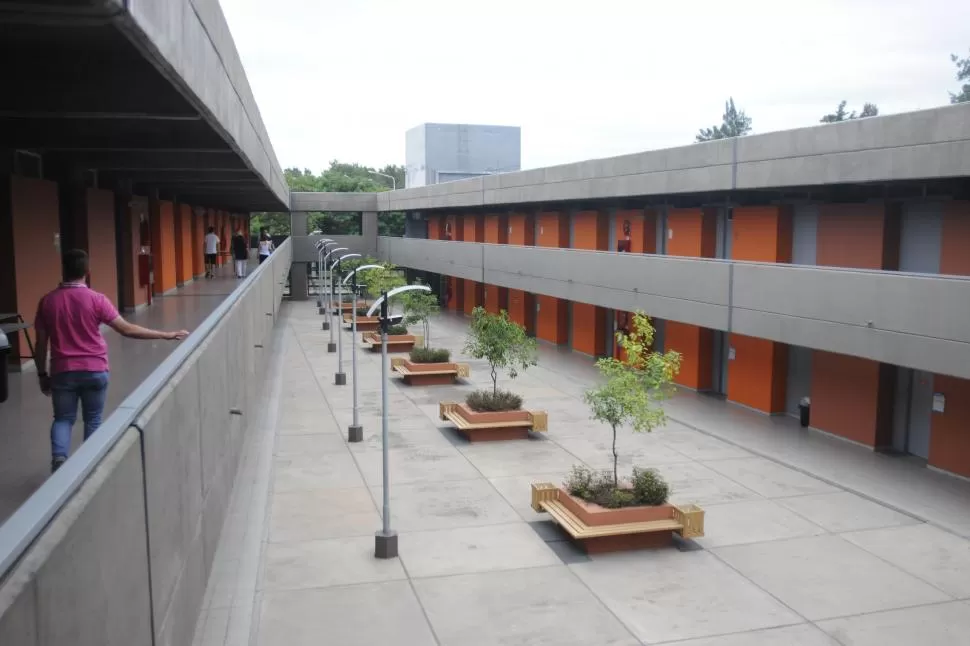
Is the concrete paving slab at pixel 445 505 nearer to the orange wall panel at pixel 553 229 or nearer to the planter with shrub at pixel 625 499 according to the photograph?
the planter with shrub at pixel 625 499

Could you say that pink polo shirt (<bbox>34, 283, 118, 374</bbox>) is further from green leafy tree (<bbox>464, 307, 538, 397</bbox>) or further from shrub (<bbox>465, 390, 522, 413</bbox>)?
green leafy tree (<bbox>464, 307, 538, 397</bbox>)

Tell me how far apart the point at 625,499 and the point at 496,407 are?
7.42 meters

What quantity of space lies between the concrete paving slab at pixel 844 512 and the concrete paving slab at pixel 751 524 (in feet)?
0.85

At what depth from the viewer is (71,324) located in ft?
24.5

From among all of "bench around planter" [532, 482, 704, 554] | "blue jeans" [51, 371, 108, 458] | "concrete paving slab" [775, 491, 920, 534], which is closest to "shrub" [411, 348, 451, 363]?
"concrete paving slab" [775, 491, 920, 534]

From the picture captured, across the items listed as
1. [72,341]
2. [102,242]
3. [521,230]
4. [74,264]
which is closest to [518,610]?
[72,341]

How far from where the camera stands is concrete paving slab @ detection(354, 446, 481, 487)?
16.6 m

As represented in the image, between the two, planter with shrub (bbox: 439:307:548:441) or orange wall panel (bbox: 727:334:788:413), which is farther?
orange wall panel (bbox: 727:334:788:413)

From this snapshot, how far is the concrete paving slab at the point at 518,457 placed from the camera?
17227 millimetres

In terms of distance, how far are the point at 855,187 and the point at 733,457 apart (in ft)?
21.7

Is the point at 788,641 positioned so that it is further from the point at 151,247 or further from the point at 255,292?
the point at 151,247

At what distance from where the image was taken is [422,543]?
12953 millimetres

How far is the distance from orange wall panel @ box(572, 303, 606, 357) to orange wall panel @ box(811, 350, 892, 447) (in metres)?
12.5

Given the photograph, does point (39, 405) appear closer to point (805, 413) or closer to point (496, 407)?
point (496, 407)
